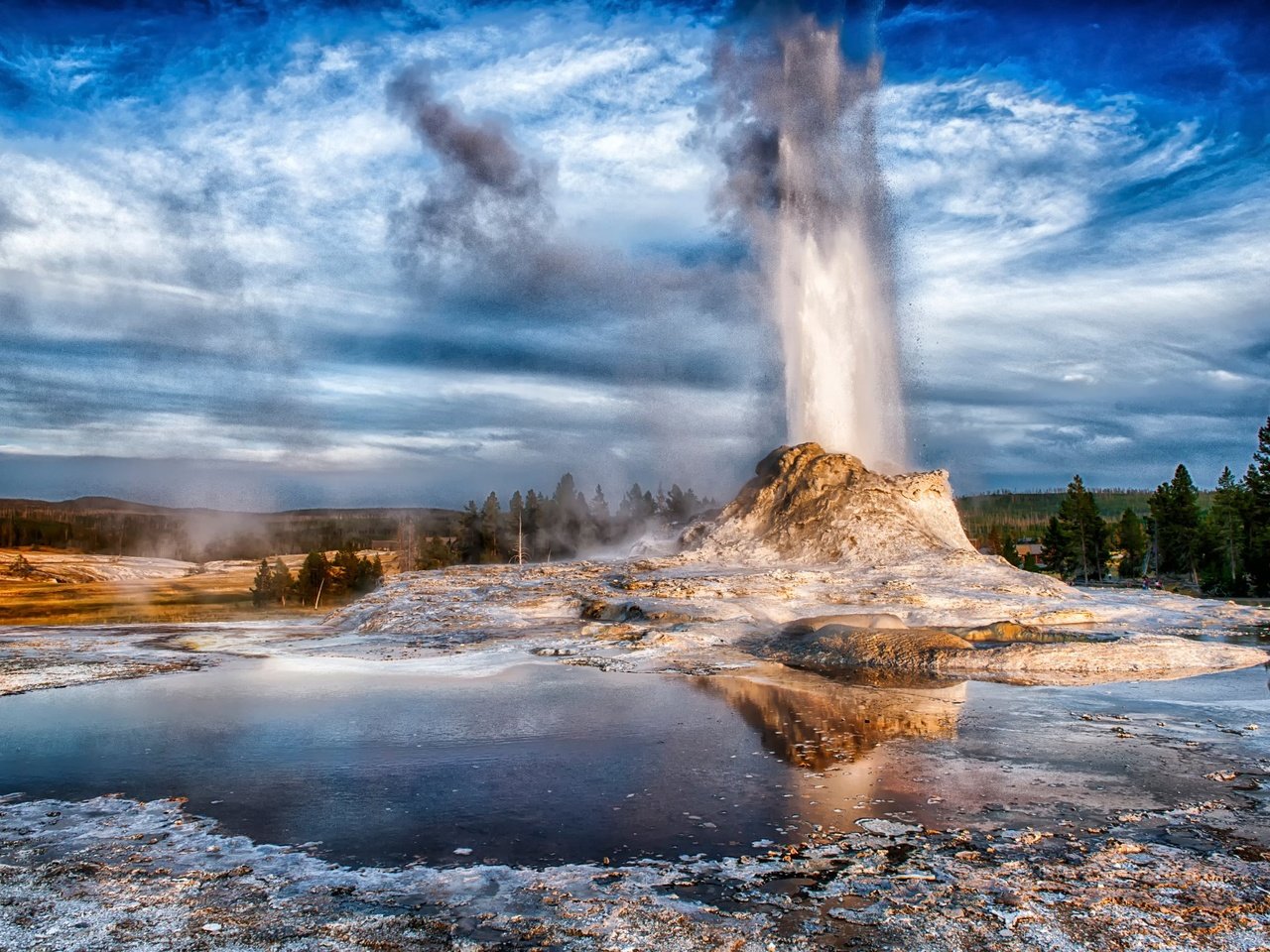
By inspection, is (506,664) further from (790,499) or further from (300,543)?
(300,543)

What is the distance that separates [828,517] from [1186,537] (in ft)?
172

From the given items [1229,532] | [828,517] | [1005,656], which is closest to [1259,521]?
[1229,532]

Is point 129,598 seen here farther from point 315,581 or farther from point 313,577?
point 315,581

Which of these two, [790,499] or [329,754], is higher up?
[790,499]

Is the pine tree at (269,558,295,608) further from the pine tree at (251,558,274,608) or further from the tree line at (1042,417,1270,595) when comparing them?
the tree line at (1042,417,1270,595)

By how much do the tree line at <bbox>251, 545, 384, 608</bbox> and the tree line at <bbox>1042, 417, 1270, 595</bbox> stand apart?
184 feet

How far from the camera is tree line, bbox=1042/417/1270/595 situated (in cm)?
5794

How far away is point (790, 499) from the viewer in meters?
39.9

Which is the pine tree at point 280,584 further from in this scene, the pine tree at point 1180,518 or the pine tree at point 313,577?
the pine tree at point 1180,518

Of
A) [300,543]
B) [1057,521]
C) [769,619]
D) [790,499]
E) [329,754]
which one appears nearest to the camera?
[329,754]

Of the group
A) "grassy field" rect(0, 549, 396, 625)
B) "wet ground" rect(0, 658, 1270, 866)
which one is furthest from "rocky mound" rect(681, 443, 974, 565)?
"wet ground" rect(0, 658, 1270, 866)

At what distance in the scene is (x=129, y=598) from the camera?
52.0 metres

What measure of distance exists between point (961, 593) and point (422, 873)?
79.8 feet

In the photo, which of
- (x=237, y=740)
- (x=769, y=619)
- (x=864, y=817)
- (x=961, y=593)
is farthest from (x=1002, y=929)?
(x=961, y=593)
